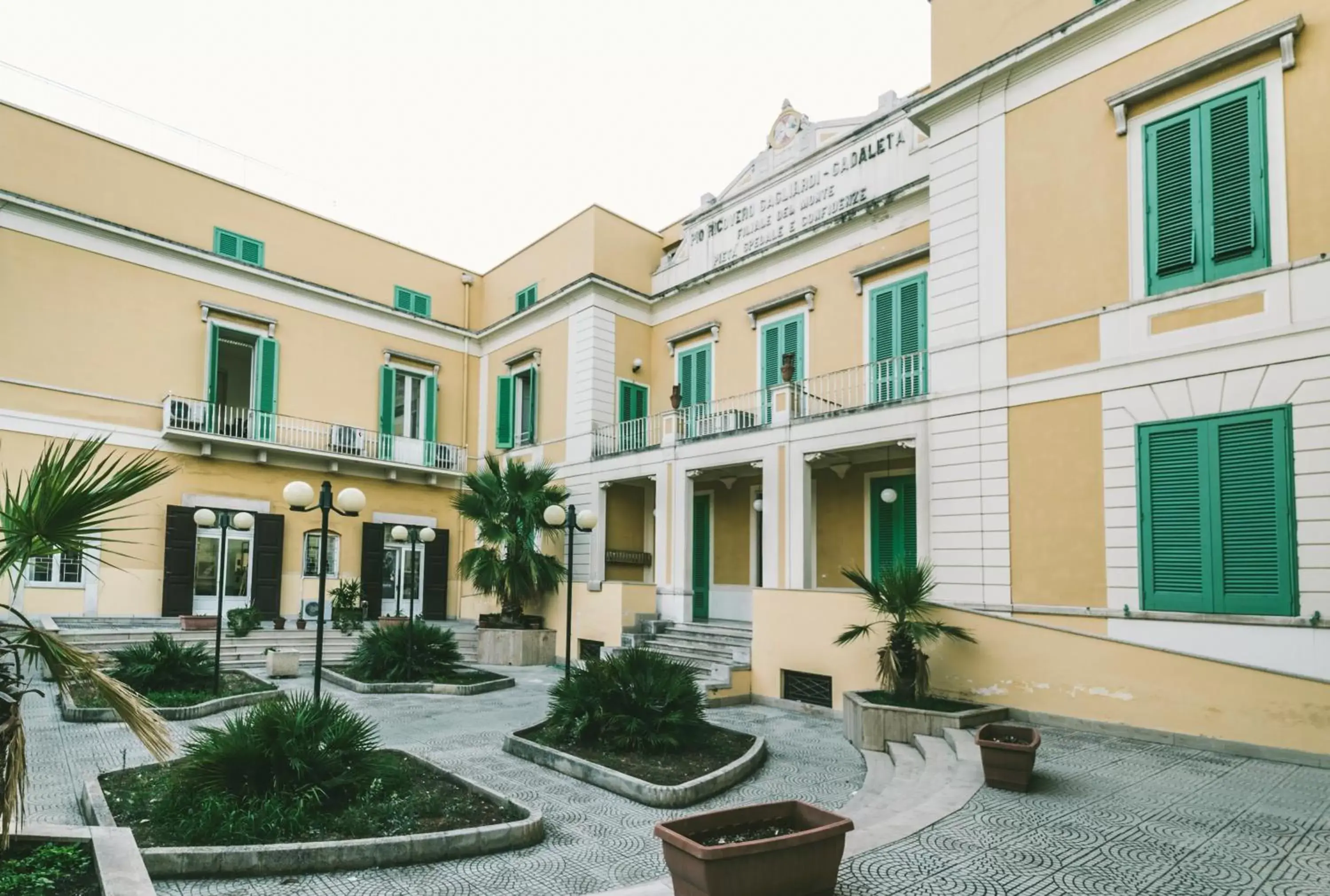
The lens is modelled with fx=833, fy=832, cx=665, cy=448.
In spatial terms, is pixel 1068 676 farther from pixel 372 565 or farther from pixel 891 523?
pixel 372 565

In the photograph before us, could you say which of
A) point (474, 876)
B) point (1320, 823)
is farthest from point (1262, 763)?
point (474, 876)

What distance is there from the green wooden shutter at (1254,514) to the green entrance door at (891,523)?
5.55m

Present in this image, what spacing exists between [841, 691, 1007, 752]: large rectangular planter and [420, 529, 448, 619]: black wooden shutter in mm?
14231

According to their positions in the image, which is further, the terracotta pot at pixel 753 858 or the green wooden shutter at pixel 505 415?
the green wooden shutter at pixel 505 415

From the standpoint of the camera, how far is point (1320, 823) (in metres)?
6.06

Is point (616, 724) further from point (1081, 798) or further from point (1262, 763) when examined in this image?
point (1262, 763)

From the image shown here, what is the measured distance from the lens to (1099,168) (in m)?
10.4

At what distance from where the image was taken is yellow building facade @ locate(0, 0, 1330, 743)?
903 centimetres

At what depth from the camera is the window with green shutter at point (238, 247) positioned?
19203 mm

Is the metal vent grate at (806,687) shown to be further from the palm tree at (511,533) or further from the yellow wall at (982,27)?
the yellow wall at (982,27)

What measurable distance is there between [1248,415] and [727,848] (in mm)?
7882

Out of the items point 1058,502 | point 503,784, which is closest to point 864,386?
point 1058,502

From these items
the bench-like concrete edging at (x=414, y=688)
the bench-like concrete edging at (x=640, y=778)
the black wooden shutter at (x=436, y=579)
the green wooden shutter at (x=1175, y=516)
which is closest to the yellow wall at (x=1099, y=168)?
the green wooden shutter at (x=1175, y=516)

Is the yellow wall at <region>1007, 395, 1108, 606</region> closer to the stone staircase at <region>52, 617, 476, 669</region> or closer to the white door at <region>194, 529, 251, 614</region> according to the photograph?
the stone staircase at <region>52, 617, 476, 669</region>
